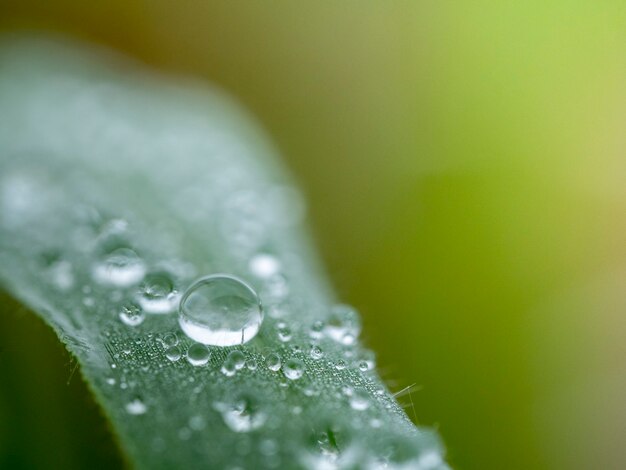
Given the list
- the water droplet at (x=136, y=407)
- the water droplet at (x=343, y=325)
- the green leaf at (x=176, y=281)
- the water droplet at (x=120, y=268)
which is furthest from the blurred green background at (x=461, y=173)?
the water droplet at (x=136, y=407)

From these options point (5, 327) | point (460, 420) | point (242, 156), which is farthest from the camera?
point (242, 156)

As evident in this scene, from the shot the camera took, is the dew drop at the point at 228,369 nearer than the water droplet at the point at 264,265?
Yes

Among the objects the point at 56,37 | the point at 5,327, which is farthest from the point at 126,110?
the point at 5,327

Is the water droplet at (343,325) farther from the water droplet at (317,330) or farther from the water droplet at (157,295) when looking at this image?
the water droplet at (157,295)

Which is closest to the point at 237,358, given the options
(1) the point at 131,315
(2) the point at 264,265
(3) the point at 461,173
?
(1) the point at 131,315

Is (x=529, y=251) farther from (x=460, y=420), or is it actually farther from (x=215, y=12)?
(x=215, y=12)

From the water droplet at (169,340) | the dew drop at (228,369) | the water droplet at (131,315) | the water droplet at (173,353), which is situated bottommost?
the water droplet at (131,315)

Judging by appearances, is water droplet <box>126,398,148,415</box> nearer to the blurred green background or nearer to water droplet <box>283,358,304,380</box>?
water droplet <box>283,358,304,380</box>
